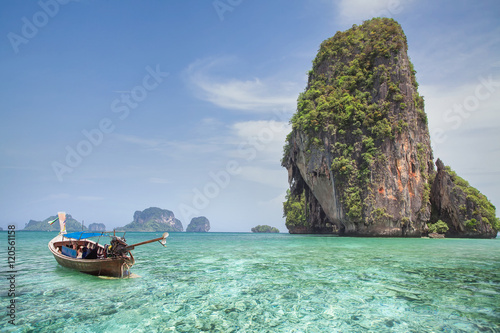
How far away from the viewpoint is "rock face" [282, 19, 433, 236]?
3303cm

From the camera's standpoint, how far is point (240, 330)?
518 cm

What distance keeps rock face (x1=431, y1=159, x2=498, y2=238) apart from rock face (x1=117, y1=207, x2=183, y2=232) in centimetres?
15540

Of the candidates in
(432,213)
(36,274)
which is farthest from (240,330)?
(432,213)

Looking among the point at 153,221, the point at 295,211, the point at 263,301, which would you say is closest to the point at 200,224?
the point at 153,221

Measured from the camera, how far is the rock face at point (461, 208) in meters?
34.2

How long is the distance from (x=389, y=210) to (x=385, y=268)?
78.6 feet

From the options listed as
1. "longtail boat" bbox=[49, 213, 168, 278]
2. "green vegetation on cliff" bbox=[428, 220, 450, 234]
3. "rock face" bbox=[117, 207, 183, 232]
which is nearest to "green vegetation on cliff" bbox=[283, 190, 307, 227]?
"green vegetation on cliff" bbox=[428, 220, 450, 234]

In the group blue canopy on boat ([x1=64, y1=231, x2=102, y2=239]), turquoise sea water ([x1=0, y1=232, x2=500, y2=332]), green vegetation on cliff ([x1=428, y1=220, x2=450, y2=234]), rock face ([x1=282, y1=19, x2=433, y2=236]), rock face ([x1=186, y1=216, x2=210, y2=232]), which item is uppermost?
rock face ([x1=282, y1=19, x2=433, y2=236])

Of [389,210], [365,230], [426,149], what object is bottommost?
[365,230]

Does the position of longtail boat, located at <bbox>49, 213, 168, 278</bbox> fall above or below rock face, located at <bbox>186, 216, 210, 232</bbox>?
above

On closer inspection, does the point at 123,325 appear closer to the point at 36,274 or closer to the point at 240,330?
the point at 240,330

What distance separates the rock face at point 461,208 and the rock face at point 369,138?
2.36 m

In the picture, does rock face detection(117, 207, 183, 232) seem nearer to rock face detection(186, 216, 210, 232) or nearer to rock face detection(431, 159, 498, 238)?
rock face detection(186, 216, 210, 232)

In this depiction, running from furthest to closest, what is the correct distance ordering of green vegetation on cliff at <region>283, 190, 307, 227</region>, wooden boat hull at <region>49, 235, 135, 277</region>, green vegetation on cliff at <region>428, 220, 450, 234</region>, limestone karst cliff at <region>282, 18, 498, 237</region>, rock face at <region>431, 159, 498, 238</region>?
green vegetation on cliff at <region>283, 190, 307, 227</region> < green vegetation on cliff at <region>428, 220, 450, 234</region> < rock face at <region>431, 159, 498, 238</region> < limestone karst cliff at <region>282, 18, 498, 237</region> < wooden boat hull at <region>49, 235, 135, 277</region>
